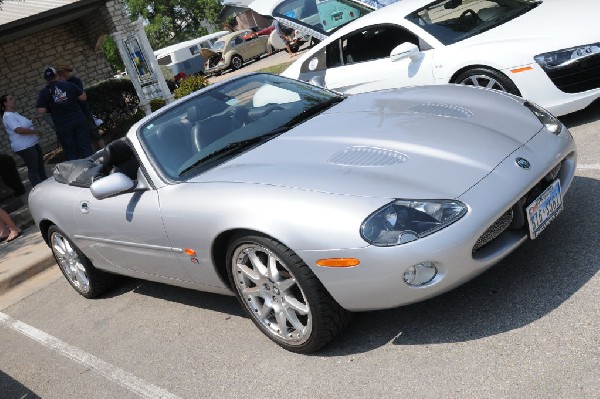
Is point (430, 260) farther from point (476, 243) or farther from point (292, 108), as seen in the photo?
point (292, 108)

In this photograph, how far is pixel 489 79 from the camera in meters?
5.68

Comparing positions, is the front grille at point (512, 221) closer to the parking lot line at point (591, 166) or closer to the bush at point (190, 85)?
the parking lot line at point (591, 166)

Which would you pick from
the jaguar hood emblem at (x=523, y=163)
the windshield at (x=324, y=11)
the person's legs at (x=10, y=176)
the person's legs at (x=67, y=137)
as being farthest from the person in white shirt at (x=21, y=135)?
the jaguar hood emblem at (x=523, y=163)

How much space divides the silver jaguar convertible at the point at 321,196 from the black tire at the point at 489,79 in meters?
1.31

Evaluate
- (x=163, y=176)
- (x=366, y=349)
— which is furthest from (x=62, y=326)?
(x=366, y=349)

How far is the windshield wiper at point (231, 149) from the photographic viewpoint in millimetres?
3924

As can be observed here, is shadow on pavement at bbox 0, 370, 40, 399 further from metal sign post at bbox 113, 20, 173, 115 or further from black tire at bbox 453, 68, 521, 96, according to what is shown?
metal sign post at bbox 113, 20, 173, 115

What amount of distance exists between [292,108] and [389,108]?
2.23ft

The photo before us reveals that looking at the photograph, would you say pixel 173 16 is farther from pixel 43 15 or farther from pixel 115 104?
pixel 43 15

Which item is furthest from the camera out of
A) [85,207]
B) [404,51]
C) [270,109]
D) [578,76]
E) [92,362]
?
[404,51]

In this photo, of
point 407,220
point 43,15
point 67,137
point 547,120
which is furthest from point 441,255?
point 43,15

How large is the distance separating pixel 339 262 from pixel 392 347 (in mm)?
617

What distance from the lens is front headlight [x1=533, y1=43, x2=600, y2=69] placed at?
16.8 feet

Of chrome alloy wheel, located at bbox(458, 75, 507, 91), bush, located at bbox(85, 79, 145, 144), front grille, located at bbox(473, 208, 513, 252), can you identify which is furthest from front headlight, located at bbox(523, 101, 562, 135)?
bush, located at bbox(85, 79, 145, 144)
